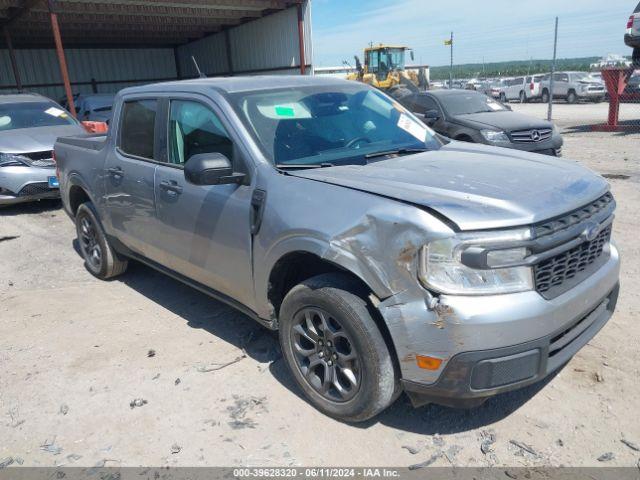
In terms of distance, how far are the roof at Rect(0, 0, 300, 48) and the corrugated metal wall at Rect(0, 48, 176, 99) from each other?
679mm

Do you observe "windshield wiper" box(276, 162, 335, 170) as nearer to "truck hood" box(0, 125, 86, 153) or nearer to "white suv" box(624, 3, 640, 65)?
"truck hood" box(0, 125, 86, 153)

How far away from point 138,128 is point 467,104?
8057mm

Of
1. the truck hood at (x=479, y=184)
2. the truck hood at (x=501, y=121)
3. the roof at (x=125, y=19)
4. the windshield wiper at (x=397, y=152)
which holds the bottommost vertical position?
the truck hood at (x=501, y=121)

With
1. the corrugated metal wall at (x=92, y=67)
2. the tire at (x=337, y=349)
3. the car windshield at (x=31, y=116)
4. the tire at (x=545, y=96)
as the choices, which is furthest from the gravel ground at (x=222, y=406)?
the tire at (x=545, y=96)

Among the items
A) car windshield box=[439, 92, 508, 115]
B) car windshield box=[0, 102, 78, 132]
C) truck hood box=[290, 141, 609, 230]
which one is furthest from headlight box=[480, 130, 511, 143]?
car windshield box=[0, 102, 78, 132]

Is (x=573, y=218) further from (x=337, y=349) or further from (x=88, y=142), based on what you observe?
(x=88, y=142)

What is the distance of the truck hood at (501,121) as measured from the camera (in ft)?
32.0

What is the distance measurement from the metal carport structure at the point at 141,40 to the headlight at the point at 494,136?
939cm

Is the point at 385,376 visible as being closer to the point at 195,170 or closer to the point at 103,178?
the point at 195,170

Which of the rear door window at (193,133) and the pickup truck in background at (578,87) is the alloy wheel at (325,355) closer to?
the rear door window at (193,133)

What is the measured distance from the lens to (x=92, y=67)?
2609cm

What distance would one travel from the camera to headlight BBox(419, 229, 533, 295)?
2404 millimetres

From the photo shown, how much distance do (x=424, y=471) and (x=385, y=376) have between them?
1.62ft

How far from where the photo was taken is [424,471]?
8.73ft
